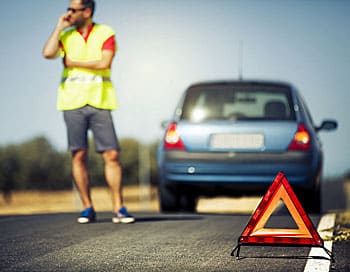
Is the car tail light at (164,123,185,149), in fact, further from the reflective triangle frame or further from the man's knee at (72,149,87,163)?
the reflective triangle frame

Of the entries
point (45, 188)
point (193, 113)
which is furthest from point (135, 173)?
point (193, 113)

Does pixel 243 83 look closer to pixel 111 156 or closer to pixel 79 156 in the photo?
pixel 111 156

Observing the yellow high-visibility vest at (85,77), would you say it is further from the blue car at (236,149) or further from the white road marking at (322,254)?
the white road marking at (322,254)

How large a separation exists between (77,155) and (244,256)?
131 inches

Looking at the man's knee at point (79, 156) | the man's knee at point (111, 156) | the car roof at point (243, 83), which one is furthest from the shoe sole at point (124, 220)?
the car roof at point (243, 83)

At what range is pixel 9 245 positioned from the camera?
21.4 ft

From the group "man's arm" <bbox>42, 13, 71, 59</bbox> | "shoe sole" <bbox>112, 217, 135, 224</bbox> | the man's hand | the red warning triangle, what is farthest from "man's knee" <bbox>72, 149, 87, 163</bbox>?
the red warning triangle

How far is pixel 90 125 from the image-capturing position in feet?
28.7

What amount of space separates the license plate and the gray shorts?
5.36 ft

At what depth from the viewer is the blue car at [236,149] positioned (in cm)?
982

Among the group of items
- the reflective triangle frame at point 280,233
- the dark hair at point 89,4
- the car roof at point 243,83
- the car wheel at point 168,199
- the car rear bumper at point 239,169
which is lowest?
the car wheel at point 168,199

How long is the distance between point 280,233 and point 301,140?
13.2ft

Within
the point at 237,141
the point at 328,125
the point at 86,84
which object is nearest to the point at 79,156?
the point at 86,84

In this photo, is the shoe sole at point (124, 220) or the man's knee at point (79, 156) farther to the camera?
the man's knee at point (79, 156)
